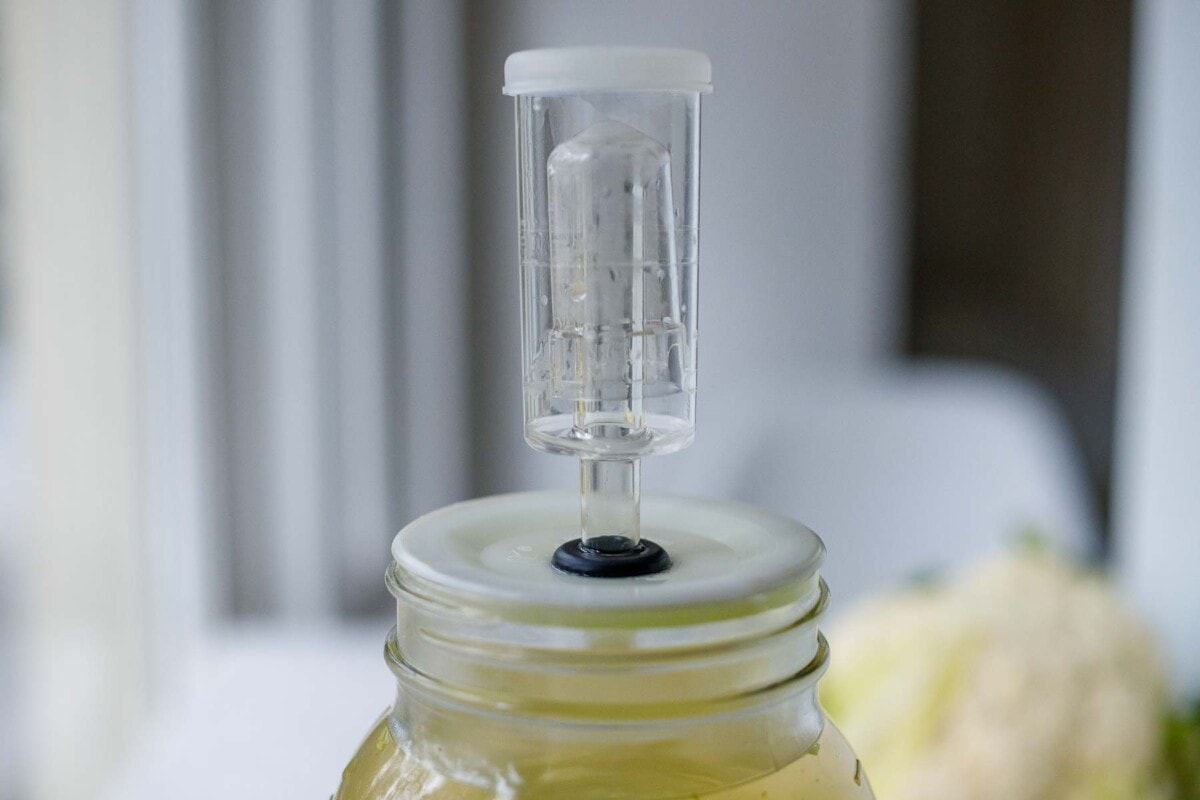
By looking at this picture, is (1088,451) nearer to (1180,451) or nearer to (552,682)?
(1180,451)

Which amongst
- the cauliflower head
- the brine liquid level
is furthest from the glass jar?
the cauliflower head

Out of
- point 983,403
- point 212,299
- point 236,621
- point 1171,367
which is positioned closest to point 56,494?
point 212,299

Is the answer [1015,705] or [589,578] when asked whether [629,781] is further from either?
[1015,705]

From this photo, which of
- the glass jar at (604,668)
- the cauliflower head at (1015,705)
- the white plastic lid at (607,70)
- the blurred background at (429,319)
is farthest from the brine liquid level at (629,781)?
the blurred background at (429,319)

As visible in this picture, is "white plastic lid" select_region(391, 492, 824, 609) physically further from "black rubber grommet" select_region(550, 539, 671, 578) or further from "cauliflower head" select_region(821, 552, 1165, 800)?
"cauliflower head" select_region(821, 552, 1165, 800)

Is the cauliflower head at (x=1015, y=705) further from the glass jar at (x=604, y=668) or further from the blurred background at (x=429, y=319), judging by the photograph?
the glass jar at (x=604, y=668)
